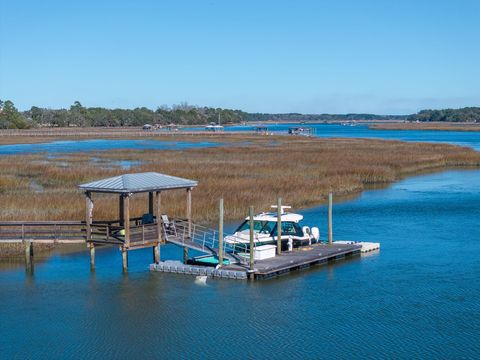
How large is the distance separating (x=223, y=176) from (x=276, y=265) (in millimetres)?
27227

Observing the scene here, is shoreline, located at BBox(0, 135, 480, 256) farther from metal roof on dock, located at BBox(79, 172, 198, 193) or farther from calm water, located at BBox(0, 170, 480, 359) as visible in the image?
metal roof on dock, located at BBox(79, 172, 198, 193)

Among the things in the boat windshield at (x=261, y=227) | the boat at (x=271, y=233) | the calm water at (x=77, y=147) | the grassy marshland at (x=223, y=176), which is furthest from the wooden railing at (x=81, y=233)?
the calm water at (x=77, y=147)

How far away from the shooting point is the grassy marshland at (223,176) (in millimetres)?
37719

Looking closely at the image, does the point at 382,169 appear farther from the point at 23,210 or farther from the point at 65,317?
the point at 65,317

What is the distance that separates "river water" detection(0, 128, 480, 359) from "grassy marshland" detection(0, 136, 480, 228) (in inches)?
242

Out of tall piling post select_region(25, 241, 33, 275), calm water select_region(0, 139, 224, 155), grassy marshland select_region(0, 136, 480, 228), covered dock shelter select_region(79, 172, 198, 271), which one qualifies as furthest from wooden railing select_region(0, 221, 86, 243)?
calm water select_region(0, 139, 224, 155)

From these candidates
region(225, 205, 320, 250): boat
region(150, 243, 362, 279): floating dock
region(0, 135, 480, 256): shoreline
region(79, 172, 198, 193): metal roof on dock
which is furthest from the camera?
region(0, 135, 480, 256): shoreline

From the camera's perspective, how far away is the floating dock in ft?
83.5

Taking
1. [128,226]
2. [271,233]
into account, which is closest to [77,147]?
[271,233]

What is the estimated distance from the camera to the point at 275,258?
27203mm

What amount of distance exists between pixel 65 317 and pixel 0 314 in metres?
1.97

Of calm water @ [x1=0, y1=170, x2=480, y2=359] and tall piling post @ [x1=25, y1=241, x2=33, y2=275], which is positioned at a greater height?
tall piling post @ [x1=25, y1=241, x2=33, y2=275]

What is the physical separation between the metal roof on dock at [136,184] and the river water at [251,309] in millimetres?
3022

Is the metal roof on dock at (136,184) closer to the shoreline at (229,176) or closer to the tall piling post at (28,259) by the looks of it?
the tall piling post at (28,259)
